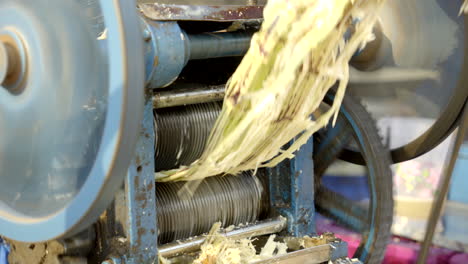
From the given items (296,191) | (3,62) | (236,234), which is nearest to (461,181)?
(296,191)

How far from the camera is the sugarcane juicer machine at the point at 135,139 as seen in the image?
1103mm

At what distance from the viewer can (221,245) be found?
1.58 metres

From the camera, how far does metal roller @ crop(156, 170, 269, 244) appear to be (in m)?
1.59

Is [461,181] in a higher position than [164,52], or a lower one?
lower

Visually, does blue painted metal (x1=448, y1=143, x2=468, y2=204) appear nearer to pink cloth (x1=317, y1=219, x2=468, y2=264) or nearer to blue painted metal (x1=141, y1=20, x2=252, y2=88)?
pink cloth (x1=317, y1=219, x2=468, y2=264)

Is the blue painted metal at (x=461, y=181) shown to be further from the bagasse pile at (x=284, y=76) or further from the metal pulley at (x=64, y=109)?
the metal pulley at (x=64, y=109)

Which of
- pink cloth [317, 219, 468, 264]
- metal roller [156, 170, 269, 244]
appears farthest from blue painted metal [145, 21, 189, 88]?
pink cloth [317, 219, 468, 264]

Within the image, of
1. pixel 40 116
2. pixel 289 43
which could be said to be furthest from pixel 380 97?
pixel 40 116

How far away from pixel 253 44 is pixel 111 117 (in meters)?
0.39

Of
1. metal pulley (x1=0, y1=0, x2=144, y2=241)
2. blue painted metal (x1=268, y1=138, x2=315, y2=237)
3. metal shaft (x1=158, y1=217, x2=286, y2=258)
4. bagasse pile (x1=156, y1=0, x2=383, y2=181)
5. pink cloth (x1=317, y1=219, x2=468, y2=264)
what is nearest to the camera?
metal pulley (x1=0, y1=0, x2=144, y2=241)

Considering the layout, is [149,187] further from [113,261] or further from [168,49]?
[168,49]

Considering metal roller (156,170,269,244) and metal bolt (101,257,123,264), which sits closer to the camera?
metal bolt (101,257,123,264)

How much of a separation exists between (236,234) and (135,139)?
0.63m

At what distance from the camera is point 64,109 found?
3.90 feet
